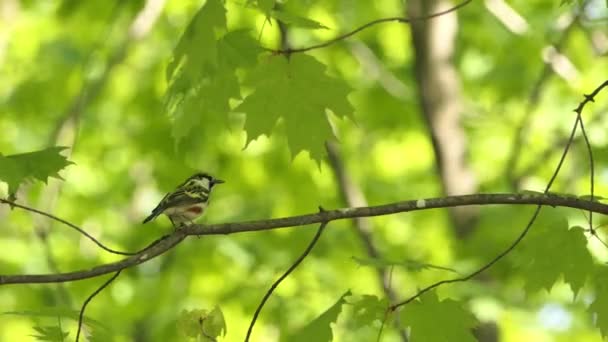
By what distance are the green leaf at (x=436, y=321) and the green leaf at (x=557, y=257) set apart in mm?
354

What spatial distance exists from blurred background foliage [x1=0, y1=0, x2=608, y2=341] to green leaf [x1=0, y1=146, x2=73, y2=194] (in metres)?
2.55

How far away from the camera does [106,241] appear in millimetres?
6930

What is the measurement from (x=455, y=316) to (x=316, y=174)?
6.02 metres

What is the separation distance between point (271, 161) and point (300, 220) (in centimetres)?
573

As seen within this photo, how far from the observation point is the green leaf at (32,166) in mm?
2689

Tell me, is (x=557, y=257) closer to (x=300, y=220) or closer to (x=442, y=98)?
→ (x=300, y=220)

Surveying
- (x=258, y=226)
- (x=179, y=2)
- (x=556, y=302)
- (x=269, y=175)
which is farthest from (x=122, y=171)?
(x=258, y=226)

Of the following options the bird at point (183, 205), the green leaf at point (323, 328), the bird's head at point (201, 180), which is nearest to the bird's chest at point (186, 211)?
the bird at point (183, 205)

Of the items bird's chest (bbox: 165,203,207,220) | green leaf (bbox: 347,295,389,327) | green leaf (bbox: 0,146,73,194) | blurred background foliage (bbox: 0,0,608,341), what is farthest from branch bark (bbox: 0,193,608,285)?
blurred background foliage (bbox: 0,0,608,341)

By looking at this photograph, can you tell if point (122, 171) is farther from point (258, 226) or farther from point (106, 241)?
point (258, 226)

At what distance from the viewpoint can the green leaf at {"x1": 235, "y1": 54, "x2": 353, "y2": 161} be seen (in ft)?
9.89

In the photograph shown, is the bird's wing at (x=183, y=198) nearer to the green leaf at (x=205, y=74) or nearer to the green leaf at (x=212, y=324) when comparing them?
the green leaf at (x=205, y=74)

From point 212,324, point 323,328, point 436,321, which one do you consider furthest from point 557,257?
point 212,324

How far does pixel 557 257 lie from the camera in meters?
3.07
